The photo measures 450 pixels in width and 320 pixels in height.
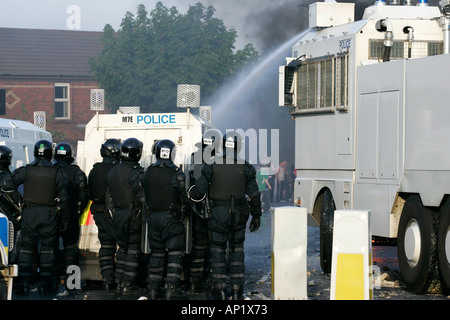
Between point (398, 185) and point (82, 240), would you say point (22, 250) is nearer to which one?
point (82, 240)

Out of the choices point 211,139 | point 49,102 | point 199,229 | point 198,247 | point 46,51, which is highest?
point 46,51

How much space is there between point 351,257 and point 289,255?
82 cm

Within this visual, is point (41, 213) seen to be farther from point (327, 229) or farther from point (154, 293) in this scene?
point (327, 229)

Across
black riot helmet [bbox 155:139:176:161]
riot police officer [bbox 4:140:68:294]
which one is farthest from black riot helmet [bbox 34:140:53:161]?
black riot helmet [bbox 155:139:176:161]

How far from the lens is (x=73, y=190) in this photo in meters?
13.2

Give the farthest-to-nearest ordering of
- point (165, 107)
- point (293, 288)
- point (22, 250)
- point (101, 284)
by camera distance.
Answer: point (165, 107) < point (101, 284) < point (22, 250) < point (293, 288)

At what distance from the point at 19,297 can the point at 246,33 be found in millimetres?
35902

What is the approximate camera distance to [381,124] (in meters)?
12.7

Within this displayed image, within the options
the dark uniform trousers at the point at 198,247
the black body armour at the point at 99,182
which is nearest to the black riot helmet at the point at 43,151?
the black body armour at the point at 99,182

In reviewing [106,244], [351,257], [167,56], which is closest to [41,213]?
[106,244]

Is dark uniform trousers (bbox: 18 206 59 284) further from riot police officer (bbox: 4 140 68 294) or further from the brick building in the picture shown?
the brick building

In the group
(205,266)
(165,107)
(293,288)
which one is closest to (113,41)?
(165,107)

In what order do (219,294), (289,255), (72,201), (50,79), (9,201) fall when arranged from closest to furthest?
1. (289,255)
2. (219,294)
3. (9,201)
4. (72,201)
5. (50,79)

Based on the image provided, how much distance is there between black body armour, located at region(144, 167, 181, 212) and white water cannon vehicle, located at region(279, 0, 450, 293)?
276cm
